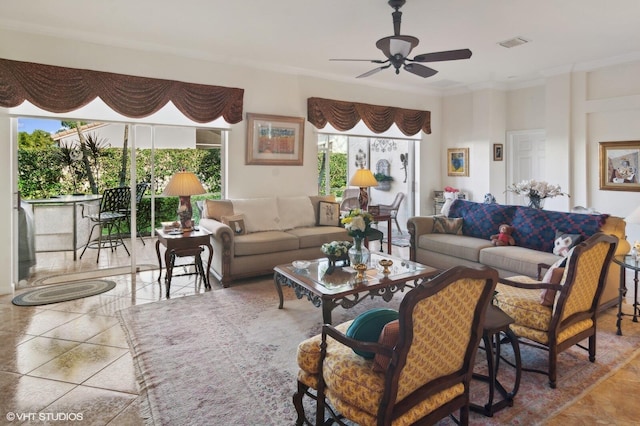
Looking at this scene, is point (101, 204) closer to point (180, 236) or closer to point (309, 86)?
point (180, 236)

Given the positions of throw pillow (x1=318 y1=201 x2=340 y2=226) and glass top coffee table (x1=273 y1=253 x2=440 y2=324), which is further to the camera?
throw pillow (x1=318 y1=201 x2=340 y2=226)

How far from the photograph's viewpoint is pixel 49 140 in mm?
4754

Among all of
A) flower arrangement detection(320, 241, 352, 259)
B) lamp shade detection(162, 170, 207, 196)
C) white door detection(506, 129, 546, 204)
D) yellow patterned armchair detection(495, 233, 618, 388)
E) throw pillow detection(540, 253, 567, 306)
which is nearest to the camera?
→ yellow patterned armchair detection(495, 233, 618, 388)

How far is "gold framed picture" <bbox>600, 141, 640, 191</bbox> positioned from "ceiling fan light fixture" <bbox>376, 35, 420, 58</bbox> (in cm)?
409

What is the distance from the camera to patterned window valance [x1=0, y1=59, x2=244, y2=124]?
4262 mm

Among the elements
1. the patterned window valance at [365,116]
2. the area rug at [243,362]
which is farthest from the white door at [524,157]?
the area rug at [243,362]

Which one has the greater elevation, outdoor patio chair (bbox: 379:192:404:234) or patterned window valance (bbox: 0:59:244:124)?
patterned window valance (bbox: 0:59:244:124)

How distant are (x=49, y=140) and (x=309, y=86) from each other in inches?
145

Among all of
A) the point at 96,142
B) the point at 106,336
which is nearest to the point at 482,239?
the point at 106,336

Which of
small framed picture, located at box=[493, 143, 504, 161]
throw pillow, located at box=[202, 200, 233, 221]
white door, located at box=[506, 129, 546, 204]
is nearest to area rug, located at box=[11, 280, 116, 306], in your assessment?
throw pillow, located at box=[202, 200, 233, 221]

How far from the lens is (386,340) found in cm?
161

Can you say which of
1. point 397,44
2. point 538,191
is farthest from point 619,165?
point 397,44

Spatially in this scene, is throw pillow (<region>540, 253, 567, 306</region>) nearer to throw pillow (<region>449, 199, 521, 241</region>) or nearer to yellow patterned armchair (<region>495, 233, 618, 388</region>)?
yellow patterned armchair (<region>495, 233, 618, 388</region>)

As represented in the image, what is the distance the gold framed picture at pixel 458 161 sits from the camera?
7574 mm
